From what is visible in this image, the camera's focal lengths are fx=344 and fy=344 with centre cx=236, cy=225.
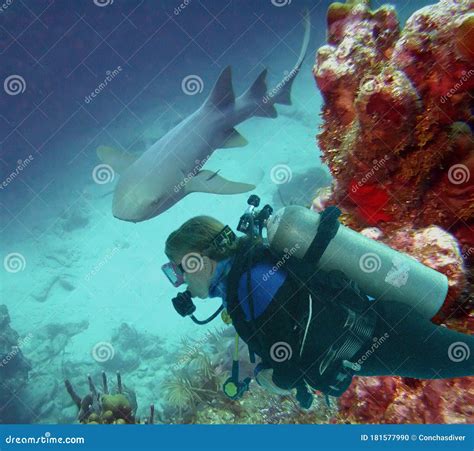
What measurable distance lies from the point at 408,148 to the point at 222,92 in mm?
3033

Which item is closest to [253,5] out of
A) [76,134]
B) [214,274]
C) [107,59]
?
[107,59]

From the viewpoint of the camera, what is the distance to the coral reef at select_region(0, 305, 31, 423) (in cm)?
949

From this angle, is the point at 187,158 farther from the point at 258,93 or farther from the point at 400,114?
the point at 400,114

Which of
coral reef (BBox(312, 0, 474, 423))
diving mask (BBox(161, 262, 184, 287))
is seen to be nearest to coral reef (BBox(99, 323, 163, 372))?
coral reef (BBox(312, 0, 474, 423))

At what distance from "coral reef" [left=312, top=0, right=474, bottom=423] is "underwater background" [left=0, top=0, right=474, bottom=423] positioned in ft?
31.8

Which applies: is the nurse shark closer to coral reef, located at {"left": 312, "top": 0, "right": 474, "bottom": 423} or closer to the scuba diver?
coral reef, located at {"left": 312, "top": 0, "right": 474, "bottom": 423}

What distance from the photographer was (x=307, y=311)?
8.84 feet

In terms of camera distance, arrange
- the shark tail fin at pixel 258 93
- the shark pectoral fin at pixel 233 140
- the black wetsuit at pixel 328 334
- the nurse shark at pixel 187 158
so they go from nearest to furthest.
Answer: the black wetsuit at pixel 328 334, the nurse shark at pixel 187 158, the shark tail fin at pixel 258 93, the shark pectoral fin at pixel 233 140

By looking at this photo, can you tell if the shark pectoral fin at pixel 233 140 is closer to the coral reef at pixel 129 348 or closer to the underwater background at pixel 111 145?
the underwater background at pixel 111 145

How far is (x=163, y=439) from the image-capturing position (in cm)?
320

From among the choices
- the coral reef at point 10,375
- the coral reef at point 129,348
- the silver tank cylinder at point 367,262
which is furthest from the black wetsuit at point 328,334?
the coral reef at point 129,348

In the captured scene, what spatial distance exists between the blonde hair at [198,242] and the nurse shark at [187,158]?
6.79 feet

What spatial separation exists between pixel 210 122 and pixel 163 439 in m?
4.28

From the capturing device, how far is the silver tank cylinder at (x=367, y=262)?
9.81 feet
